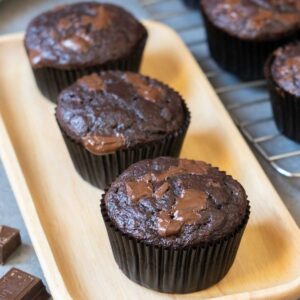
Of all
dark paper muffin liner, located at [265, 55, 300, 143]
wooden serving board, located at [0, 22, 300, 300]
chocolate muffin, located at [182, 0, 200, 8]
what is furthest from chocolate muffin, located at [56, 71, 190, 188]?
chocolate muffin, located at [182, 0, 200, 8]

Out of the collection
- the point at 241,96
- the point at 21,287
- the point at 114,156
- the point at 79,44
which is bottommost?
the point at 241,96

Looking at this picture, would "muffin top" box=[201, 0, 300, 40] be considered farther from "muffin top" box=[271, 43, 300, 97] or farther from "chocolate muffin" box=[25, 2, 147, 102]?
"chocolate muffin" box=[25, 2, 147, 102]

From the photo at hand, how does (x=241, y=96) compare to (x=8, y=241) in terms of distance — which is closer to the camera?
(x=8, y=241)

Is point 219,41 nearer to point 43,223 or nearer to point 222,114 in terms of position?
point 222,114

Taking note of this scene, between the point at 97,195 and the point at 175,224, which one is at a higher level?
the point at 175,224

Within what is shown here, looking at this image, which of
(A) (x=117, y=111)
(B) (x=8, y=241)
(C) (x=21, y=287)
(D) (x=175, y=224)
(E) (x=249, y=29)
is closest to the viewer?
(D) (x=175, y=224)

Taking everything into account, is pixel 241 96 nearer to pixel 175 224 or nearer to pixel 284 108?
pixel 284 108

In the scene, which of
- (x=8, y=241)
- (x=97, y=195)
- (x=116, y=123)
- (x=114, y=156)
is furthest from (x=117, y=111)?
(x=8, y=241)
